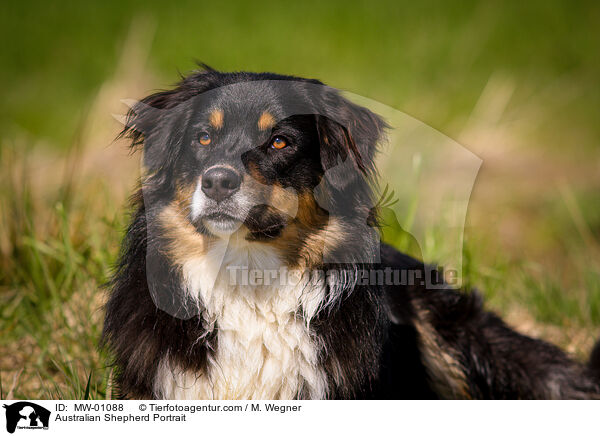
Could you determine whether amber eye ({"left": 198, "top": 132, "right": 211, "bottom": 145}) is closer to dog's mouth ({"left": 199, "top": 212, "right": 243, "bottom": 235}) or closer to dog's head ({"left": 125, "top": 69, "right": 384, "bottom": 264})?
dog's head ({"left": 125, "top": 69, "right": 384, "bottom": 264})

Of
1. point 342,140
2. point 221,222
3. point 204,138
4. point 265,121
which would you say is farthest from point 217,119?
point 342,140

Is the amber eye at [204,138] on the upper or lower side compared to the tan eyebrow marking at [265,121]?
lower

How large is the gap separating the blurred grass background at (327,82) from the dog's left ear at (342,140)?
78cm

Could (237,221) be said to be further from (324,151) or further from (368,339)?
(368,339)

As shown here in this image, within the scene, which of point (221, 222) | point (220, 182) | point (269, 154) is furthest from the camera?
point (269, 154)

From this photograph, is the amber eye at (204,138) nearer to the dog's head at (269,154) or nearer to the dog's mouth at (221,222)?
the dog's head at (269,154)

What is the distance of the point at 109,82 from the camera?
5.58 m

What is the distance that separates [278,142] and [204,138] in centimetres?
32

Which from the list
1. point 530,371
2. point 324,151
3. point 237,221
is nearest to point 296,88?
point 324,151

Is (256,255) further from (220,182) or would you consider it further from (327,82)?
(327,82)

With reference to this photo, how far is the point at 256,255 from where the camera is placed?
285 centimetres

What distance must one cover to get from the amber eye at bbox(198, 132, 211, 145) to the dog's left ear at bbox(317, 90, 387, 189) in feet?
1.60
